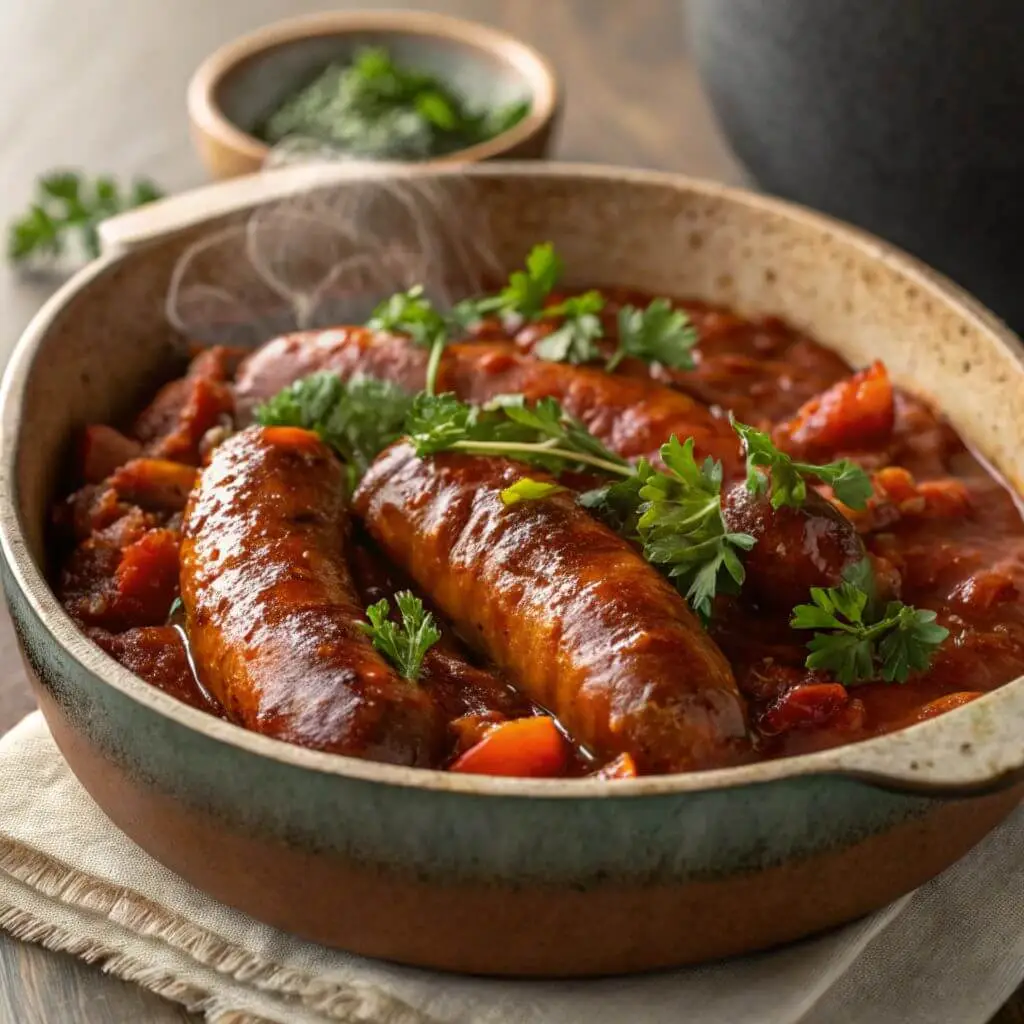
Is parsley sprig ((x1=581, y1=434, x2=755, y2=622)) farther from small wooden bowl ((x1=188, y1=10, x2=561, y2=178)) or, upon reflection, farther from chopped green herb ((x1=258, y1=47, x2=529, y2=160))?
chopped green herb ((x1=258, y1=47, x2=529, y2=160))

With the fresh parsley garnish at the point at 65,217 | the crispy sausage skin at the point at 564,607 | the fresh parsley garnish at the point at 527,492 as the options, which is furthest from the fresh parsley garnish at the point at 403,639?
the fresh parsley garnish at the point at 65,217

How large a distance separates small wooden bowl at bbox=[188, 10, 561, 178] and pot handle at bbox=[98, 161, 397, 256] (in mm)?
590

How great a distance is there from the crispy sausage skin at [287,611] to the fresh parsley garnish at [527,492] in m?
0.32

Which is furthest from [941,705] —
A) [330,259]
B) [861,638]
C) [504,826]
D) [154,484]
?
[330,259]

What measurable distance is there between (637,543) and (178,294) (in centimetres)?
149

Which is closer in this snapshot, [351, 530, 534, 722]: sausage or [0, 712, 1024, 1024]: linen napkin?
[0, 712, 1024, 1024]: linen napkin

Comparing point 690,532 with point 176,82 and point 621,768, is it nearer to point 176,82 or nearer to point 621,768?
point 621,768

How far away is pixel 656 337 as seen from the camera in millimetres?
3541

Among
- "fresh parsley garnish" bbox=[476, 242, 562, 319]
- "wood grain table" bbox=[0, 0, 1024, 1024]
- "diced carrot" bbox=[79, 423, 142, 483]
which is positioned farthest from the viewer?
"wood grain table" bbox=[0, 0, 1024, 1024]

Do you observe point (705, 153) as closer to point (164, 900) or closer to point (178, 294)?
point (178, 294)

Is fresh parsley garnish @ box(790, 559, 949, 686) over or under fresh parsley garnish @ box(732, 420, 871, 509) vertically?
under

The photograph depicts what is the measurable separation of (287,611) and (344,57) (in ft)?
10.8

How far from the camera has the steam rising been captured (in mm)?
3785

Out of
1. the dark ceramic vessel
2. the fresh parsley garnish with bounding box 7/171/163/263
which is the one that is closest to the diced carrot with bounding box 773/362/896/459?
the dark ceramic vessel
